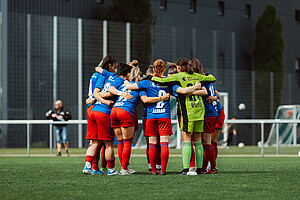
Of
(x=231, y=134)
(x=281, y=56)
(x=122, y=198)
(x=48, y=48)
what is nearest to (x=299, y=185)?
(x=122, y=198)

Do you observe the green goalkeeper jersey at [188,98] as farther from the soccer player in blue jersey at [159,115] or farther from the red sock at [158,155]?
the red sock at [158,155]

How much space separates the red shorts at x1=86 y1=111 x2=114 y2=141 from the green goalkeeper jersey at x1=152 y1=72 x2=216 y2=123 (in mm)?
1024

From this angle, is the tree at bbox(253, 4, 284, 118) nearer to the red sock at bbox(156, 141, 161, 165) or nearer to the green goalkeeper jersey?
the red sock at bbox(156, 141, 161, 165)

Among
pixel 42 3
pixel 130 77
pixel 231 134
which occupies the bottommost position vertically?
pixel 231 134

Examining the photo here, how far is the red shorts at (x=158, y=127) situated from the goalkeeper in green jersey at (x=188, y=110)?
253 mm

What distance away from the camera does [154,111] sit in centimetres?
984

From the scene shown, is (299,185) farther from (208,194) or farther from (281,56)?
(281,56)

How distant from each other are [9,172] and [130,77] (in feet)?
9.31

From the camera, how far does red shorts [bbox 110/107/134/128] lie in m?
9.72

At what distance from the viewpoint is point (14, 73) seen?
83.8 ft

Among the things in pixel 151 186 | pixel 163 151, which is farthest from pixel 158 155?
pixel 151 186

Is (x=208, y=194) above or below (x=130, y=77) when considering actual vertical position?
below

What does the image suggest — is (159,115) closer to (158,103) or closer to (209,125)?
(158,103)

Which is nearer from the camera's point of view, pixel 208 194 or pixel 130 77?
pixel 208 194
